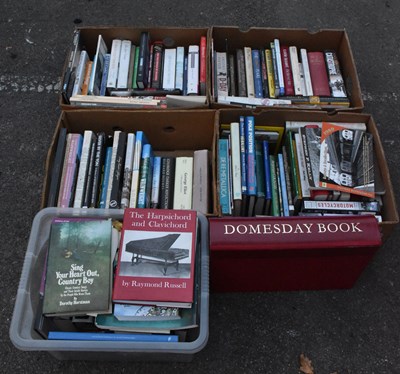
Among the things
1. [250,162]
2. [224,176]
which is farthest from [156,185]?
[250,162]

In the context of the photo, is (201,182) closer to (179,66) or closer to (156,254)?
(156,254)

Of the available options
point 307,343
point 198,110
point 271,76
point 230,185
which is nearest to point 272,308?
point 307,343

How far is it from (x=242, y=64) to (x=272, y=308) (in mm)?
1069

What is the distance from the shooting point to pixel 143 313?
1.36m

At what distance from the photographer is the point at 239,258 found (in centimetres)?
148

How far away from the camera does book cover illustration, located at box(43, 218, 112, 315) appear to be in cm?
135

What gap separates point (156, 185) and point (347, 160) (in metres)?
0.73

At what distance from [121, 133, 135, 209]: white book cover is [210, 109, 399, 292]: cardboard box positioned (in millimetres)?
373

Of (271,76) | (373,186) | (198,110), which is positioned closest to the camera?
(373,186)

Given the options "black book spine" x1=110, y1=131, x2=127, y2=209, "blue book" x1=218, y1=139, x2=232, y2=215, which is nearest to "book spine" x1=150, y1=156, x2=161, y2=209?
"black book spine" x1=110, y1=131, x2=127, y2=209

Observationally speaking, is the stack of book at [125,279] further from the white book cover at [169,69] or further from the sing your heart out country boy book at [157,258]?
the white book cover at [169,69]

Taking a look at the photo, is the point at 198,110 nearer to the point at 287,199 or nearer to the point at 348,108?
the point at 287,199

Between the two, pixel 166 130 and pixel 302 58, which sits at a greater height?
pixel 302 58

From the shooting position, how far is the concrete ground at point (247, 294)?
168 cm
